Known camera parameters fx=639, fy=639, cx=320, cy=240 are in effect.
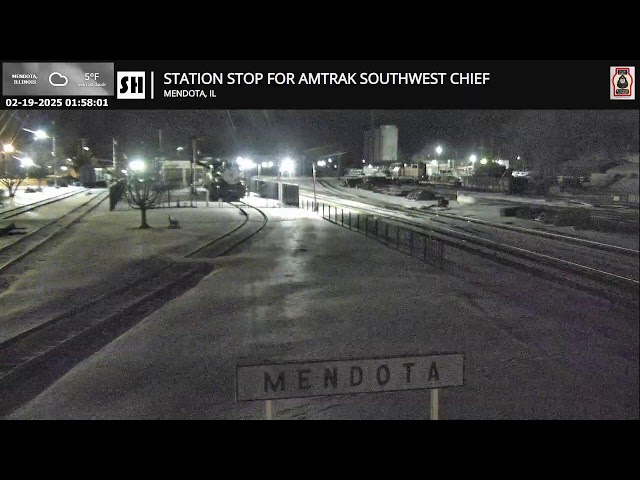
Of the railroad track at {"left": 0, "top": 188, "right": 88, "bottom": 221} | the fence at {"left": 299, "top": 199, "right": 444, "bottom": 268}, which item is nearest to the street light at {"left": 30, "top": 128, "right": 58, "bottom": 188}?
the railroad track at {"left": 0, "top": 188, "right": 88, "bottom": 221}

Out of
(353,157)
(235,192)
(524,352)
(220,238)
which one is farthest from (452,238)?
(353,157)

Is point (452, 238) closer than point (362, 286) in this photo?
No

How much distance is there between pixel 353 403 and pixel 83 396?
10.8 feet

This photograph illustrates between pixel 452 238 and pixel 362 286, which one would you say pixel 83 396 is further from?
pixel 452 238

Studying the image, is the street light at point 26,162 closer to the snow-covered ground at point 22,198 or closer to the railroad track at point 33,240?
the snow-covered ground at point 22,198

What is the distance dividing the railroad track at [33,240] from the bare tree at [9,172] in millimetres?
6093

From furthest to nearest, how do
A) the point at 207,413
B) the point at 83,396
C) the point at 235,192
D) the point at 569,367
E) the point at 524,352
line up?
the point at 235,192, the point at 524,352, the point at 569,367, the point at 83,396, the point at 207,413

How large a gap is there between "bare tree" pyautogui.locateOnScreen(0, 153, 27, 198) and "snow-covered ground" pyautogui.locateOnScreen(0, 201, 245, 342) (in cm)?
801

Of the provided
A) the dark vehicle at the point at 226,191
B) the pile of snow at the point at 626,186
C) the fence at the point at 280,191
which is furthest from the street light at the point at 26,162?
the pile of snow at the point at 626,186

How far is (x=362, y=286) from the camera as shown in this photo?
14.2 metres

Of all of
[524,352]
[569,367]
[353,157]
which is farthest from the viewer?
[353,157]

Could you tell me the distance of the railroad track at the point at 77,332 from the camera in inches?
335

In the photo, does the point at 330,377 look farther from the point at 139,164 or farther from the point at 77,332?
the point at 139,164

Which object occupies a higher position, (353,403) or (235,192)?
(235,192)
